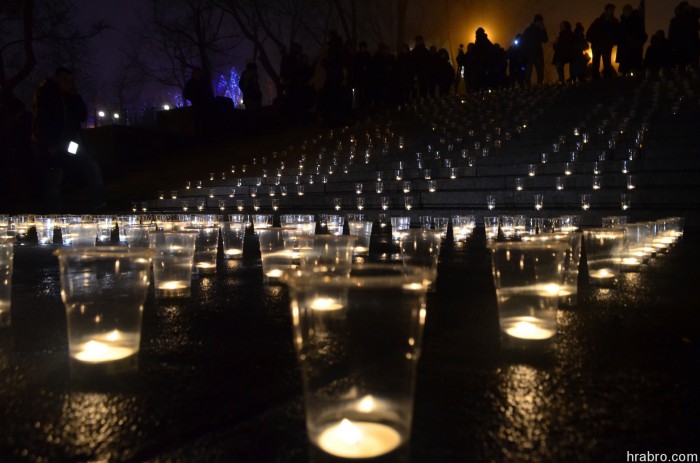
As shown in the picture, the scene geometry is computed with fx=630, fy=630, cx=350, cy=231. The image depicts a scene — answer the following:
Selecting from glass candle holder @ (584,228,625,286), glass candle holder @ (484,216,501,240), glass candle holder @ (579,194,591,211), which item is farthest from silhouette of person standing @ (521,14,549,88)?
glass candle holder @ (584,228,625,286)

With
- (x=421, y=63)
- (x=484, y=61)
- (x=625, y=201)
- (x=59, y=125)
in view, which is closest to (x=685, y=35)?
(x=484, y=61)

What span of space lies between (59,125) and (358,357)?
9102mm

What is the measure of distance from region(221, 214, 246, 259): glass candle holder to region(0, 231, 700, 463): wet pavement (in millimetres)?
1849

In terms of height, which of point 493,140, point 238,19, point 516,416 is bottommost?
point 516,416

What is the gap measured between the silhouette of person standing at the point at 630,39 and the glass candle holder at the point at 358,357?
1797 cm

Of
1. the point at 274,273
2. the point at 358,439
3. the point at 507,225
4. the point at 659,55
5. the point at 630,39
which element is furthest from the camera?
the point at 659,55

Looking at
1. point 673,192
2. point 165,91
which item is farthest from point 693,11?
point 165,91

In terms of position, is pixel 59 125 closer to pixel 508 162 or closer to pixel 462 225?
pixel 462 225

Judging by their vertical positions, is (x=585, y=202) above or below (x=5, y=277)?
above

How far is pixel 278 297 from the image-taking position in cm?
330

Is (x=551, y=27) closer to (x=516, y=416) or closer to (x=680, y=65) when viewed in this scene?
(x=680, y=65)

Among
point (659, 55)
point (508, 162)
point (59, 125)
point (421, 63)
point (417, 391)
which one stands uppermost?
point (421, 63)

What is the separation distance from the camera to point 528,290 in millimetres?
2230

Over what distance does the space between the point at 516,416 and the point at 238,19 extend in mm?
32822
